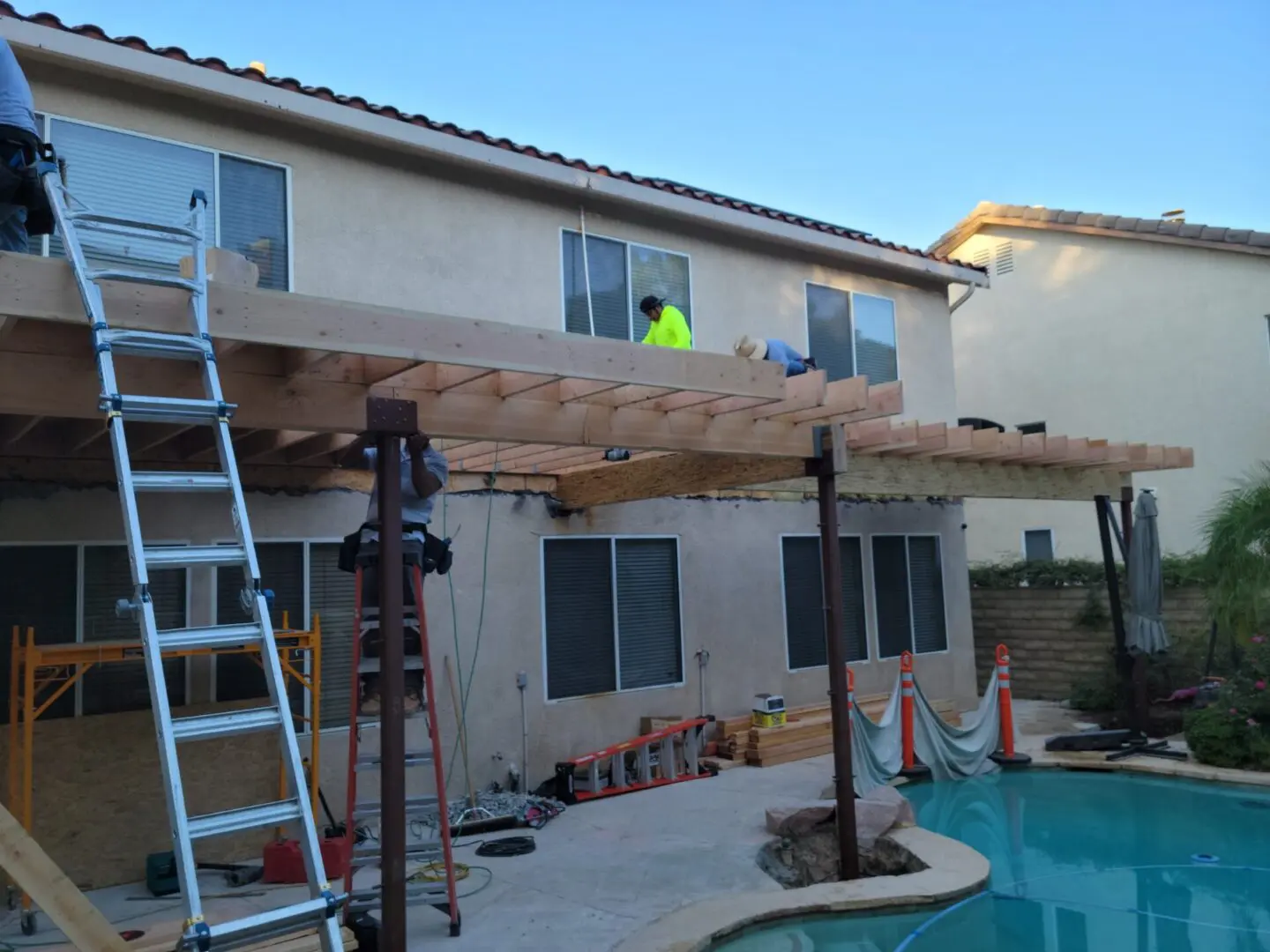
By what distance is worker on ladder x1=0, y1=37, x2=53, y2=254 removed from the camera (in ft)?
13.7

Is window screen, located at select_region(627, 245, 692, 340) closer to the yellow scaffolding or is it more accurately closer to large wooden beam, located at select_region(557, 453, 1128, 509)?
large wooden beam, located at select_region(557, 453, 1128, 509)

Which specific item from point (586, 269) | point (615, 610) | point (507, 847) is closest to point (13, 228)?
point (507, 847)

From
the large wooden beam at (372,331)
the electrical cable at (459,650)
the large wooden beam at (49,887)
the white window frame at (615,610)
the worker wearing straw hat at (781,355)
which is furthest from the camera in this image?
the white window frame at (615,610)

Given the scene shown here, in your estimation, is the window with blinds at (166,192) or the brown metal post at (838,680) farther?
the window with blinds at (166,192)

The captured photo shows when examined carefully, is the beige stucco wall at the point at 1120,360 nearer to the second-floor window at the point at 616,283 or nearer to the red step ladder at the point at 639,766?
the second-floor window at the point at 616,283

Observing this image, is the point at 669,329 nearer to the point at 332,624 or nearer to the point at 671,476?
the point at 671,476

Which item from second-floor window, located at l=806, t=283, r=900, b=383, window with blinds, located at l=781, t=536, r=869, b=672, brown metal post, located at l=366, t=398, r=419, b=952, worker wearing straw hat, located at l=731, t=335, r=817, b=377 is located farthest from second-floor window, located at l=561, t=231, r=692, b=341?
brown metal post, located at l=366, t=398, r=419, b=952

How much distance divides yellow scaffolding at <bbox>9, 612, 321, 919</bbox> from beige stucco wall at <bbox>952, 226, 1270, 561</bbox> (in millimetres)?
13530

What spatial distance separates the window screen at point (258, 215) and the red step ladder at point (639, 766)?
16.0 feet

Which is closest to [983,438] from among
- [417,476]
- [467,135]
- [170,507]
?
[467,135]

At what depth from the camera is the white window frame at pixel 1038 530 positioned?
17297 millimetres

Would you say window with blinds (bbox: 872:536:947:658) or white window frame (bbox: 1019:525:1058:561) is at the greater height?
white window frame (bbox: 1019:525:1058:561)

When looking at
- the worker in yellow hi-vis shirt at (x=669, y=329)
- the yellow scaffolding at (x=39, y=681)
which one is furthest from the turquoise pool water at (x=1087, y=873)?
the worker in yellow hi-vis shirt at (x=669, y=329)

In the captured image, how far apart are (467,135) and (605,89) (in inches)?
256
